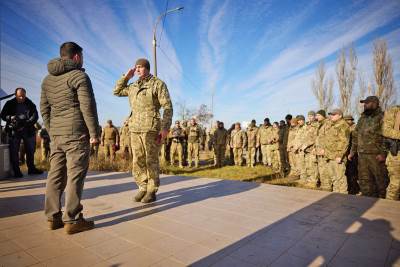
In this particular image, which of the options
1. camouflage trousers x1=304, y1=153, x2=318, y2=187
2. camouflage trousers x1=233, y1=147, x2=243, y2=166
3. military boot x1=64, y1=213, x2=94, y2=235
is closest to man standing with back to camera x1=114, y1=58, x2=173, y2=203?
military boot x1=64, y1=213, x2=94, y2=235

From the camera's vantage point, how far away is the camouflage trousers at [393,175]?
4793 mm

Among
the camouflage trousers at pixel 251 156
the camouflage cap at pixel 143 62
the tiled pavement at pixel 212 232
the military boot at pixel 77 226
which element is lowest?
the tiled pavement at pixel 212 232

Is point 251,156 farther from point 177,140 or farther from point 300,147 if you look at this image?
point 300,147

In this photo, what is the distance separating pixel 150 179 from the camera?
3.86 m

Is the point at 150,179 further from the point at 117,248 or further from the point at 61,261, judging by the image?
the point at 61,261

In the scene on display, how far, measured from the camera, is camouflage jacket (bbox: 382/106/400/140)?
15.2 feet

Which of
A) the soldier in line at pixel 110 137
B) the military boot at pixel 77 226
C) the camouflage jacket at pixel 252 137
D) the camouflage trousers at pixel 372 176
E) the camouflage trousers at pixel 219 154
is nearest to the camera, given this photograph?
the military boot at pixel 77 226

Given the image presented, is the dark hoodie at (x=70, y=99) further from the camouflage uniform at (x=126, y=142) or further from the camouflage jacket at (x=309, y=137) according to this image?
the camouflage uniform at (x=126, y=142)

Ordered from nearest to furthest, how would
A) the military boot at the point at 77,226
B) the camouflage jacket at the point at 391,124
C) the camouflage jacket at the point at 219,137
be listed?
the military boot at the point at 77,226
the camouflage jacket at the point at 391,124
the camouflage jacket at the point at 219,137

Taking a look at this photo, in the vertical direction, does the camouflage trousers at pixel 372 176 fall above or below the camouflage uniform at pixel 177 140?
below

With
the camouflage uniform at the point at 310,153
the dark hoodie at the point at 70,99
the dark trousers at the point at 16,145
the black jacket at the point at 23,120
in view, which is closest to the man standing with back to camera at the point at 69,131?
the dark hoodie at the point at 70,99

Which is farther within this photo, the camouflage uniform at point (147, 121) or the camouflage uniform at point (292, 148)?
the camouflage uniform at point (292, 148)

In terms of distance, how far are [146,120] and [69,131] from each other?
1219 mm

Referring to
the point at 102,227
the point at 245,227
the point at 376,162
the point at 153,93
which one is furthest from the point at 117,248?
the point at 376,162
